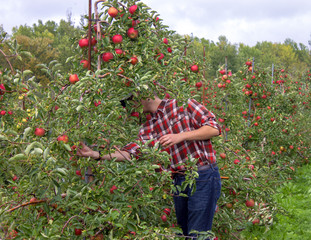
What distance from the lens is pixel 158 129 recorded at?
278 centimetres

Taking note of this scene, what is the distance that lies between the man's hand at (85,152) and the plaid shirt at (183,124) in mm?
555

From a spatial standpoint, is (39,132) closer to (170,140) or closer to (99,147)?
(99,147)

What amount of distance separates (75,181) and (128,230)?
18.7 inches

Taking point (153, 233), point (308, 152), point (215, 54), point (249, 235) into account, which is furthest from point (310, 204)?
point (215, 54)

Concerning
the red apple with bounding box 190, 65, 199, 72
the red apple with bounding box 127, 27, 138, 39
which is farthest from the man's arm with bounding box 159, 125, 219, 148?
the red apple with bounding box 190, 65, 199, 72

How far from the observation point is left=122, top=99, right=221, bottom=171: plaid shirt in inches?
103

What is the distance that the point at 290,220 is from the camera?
4910 mm

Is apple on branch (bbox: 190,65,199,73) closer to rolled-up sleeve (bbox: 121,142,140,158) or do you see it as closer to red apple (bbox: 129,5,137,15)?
red apple (bbox: 129,5,137,15)

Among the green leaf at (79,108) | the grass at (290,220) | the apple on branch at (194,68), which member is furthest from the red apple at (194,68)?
the green leaf at (79,108)

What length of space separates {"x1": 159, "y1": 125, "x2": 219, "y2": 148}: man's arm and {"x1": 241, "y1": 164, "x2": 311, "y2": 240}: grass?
6.40 feet

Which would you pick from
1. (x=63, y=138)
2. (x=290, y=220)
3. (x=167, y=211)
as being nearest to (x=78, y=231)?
(x=63, y=138)

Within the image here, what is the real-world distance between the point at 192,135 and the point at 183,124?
195 mm

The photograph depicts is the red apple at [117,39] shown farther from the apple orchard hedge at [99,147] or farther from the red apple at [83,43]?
the red apple at [83,43]

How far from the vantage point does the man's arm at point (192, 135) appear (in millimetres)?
2455
